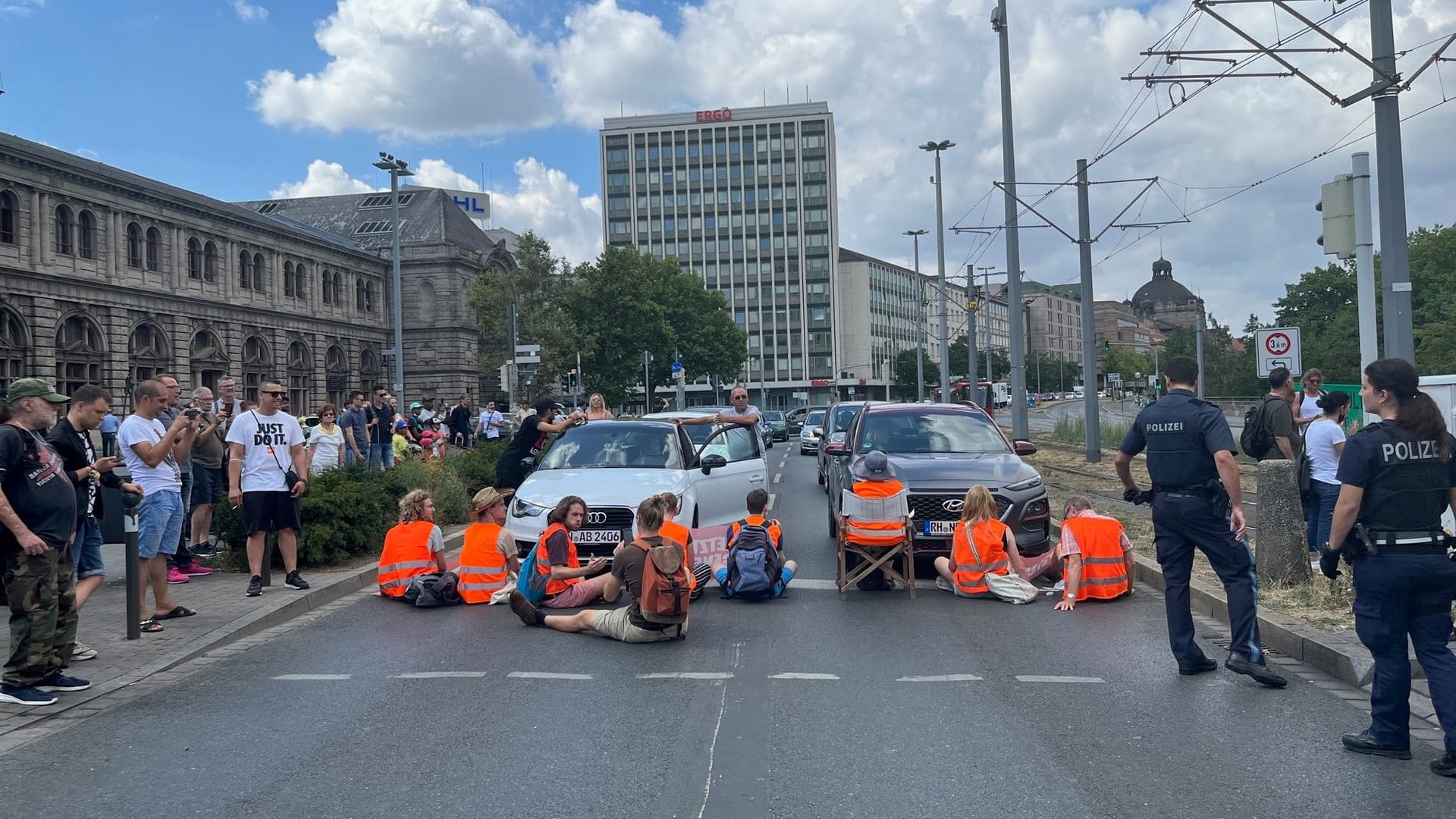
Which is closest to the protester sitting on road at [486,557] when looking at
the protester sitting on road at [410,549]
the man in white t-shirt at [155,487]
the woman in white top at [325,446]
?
the protester sitting on road at [410,549]

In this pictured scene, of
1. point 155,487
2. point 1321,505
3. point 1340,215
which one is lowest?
point 1321,505

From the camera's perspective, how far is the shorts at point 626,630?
8133 millimetres

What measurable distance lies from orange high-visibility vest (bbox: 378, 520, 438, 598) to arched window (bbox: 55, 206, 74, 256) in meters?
41.1

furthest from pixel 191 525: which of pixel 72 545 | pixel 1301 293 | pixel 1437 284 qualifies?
pixel 1301 293

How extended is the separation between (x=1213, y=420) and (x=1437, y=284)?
67.2 meters

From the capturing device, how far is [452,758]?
534cm

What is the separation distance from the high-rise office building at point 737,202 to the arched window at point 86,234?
7640cm

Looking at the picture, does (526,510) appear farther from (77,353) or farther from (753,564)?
(77,353)

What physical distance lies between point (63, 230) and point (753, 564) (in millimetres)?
44064

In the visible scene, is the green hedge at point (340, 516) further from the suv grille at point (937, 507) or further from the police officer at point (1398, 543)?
the police officer at point (1398, 543)

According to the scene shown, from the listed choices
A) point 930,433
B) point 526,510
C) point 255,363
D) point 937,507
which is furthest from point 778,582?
point 255,363

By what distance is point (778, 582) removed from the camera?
1007 centimetres

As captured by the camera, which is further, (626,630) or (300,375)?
(300,375)

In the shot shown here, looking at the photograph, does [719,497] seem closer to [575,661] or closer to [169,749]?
[575,661]
